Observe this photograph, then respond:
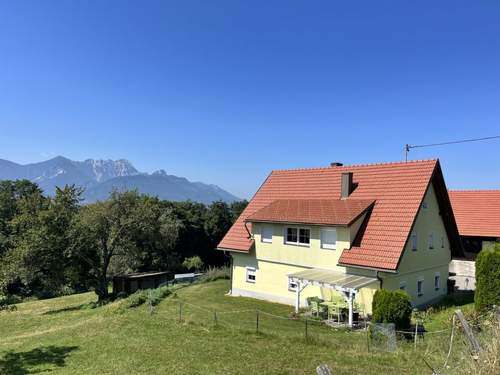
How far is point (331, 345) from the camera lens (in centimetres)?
1270

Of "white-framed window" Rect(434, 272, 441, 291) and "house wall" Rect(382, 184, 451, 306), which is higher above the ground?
"house wall" Rect(382, 184, 451, 306)

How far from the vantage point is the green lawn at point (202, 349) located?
34.8 feet

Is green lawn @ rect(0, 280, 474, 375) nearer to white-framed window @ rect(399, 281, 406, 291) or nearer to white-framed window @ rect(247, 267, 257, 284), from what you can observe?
white-framed window @ rect(399, 281, 406, 291)

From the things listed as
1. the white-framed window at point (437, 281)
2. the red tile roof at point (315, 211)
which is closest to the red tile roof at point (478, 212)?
the white-framed window at point (437, 281)

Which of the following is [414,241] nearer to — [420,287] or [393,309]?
[420,287]

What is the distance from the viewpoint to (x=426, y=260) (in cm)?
2319

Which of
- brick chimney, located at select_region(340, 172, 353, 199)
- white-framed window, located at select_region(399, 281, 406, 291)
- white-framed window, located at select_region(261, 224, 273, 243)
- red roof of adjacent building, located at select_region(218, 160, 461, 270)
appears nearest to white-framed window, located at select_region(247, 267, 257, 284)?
red roof of adjacent building, located at select_region(218, 160, 461, 270)

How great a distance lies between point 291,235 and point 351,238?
4.09 metres

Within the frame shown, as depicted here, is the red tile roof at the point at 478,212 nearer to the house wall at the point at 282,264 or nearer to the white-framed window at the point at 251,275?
the house wall at the point at 282,264

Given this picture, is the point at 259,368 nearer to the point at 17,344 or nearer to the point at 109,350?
the point at 109,350

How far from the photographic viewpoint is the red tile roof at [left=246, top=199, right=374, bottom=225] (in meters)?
21.5

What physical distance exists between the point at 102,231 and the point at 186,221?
39.5 metres

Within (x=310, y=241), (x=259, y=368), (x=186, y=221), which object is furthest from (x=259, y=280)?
(x=186, y=221)

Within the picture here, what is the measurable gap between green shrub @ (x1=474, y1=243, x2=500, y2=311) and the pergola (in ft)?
16.4
